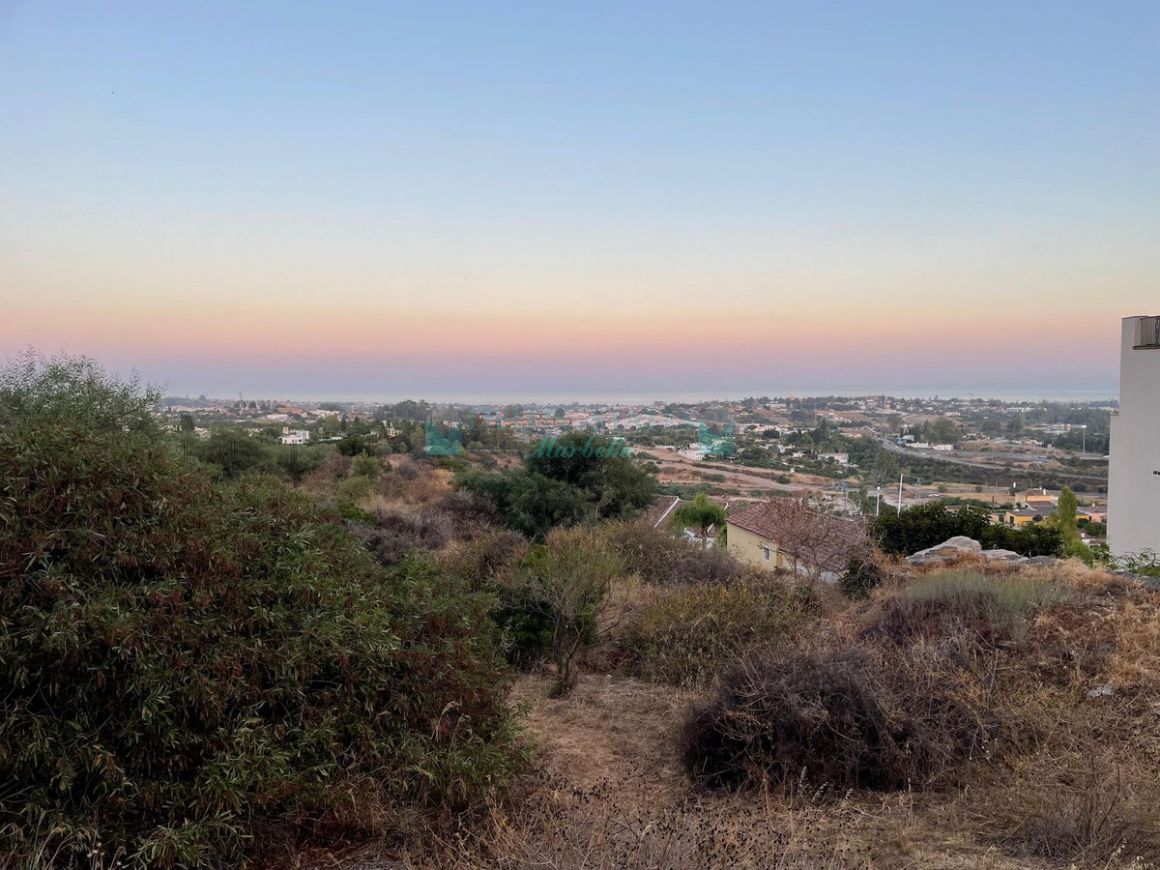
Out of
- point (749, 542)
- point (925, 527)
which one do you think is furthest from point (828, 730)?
point (749, 542)

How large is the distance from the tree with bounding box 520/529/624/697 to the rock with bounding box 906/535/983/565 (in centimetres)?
633

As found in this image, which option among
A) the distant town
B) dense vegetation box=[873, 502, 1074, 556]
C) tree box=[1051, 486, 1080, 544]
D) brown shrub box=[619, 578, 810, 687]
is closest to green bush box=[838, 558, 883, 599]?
brown shrub box=[619, 578, 810, 687]

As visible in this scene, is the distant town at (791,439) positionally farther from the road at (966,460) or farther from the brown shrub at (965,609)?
the brown shrub at (965,609)

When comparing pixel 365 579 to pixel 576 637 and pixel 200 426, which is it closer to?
pixel 576 637

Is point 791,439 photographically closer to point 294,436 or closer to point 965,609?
point 294,436

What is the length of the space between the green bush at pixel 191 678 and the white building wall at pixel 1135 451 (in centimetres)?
1421

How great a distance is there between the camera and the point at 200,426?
22.4 metres

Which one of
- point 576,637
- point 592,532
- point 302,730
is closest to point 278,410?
point 592,532

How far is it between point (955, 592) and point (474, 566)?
5.53 m

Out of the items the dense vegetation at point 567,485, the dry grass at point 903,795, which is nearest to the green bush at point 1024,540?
the dense vegetation at point 567,485

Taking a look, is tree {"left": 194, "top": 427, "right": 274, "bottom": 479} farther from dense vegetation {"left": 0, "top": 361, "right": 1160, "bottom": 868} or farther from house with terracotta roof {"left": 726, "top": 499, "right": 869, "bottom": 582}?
dense vegetation {"left": 0, "top": 361, "right": 1160, "bottom": 868}

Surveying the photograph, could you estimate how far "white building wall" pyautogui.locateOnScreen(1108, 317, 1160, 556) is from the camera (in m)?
13.7

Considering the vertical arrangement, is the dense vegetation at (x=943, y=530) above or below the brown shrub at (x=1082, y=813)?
below

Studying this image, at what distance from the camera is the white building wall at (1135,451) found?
1366cm
